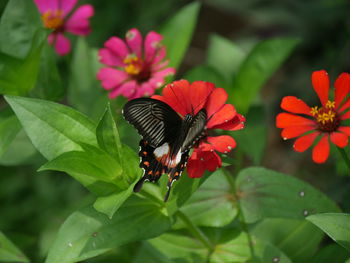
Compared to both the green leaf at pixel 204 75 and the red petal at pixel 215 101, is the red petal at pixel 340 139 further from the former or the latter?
the green leaf at pixel 204 75

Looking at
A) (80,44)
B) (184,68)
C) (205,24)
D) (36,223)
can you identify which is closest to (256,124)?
(80,44)

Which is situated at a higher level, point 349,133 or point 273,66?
point 349,133

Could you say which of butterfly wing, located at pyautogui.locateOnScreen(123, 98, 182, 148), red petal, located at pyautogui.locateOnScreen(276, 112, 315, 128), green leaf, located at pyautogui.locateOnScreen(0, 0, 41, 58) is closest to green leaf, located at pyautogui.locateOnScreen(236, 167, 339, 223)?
red petal, located at pyautogui.locateOnScreen(276, 112, 315, 128)

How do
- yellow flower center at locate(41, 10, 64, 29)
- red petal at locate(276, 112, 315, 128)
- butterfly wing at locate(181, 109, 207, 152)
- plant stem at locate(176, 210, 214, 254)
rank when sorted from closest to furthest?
butterfly wing at locate(181, 109, 207, 152), red petal at locate(276, 112, 315, 128), plant stem at locate(176, 210, 214, 254), yellow flower center at locate(41, 10, 64, 29)

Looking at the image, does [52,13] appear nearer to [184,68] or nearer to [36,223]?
[36,223]

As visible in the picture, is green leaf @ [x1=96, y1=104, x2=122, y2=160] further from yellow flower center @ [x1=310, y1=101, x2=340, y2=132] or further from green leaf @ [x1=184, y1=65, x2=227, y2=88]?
green leaf @ [x1=184, y1=65, x2=227, y2=88]

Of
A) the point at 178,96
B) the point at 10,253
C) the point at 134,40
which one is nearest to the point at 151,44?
the point at 134,40
